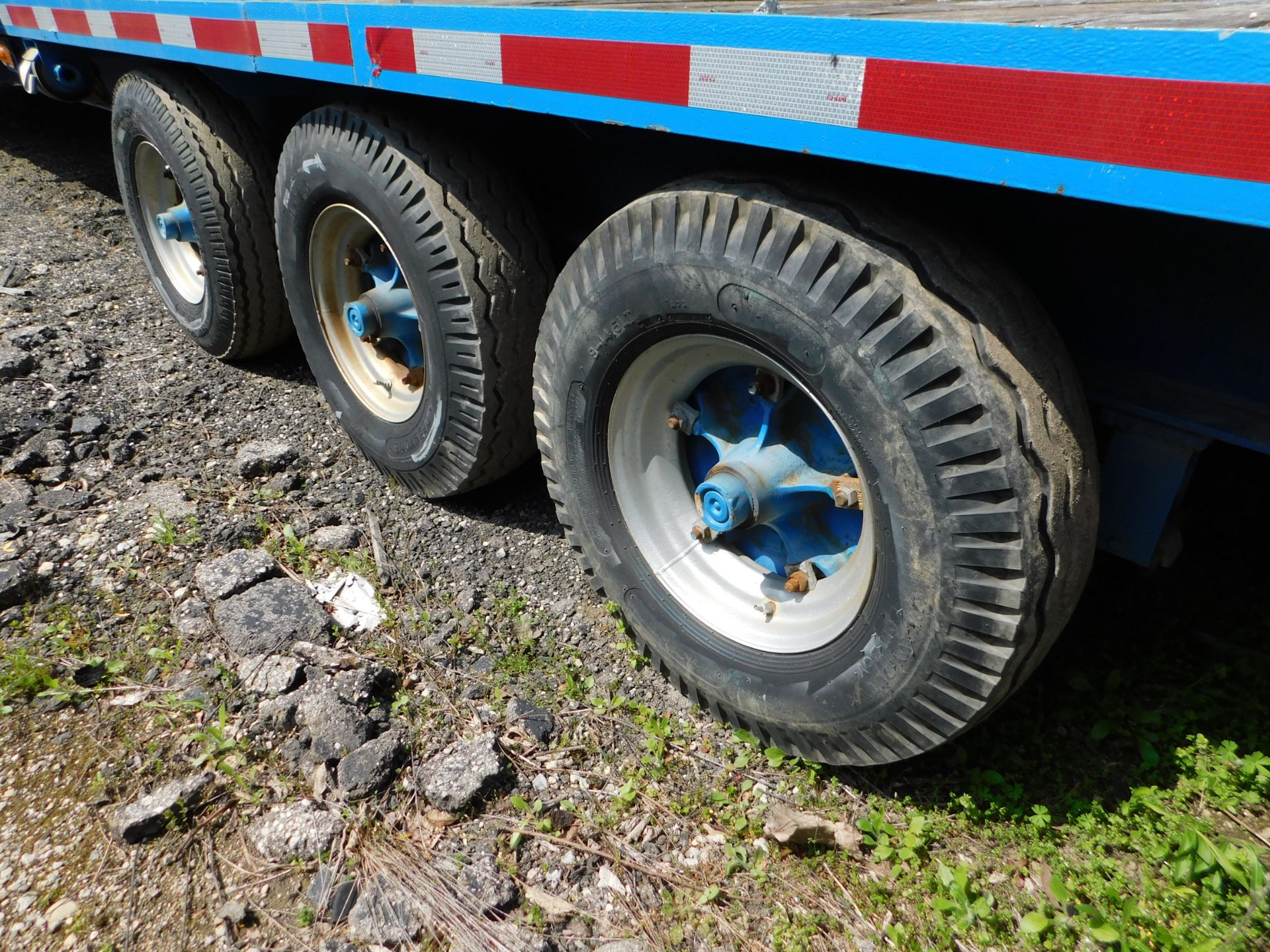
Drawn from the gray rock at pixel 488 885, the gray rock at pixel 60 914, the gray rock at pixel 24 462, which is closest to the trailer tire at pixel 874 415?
the gray rock at pixel 488 885

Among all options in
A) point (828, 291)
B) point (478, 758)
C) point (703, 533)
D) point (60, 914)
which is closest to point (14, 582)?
point (60, 914)

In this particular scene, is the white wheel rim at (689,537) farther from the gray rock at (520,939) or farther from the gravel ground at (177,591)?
the gray rock at (520,939)

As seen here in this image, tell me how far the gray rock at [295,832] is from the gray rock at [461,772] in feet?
0.61

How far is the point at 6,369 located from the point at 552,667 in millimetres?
2419

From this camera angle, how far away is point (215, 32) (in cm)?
246

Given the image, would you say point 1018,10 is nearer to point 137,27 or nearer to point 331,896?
point 331,896

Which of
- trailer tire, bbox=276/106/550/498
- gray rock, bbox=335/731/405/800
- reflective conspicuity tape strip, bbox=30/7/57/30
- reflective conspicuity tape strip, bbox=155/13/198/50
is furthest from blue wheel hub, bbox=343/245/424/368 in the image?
reflective conspicuity tape strip, bbox=30/7/57/30

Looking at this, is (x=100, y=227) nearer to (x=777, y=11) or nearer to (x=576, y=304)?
(x=576, y=304)

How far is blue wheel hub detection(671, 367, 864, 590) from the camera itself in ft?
5.57

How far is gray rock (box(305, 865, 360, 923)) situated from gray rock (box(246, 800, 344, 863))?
0.18 feet

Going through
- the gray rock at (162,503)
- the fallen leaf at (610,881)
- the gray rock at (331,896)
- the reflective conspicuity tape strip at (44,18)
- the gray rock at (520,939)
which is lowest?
the gray rock at (331,896)

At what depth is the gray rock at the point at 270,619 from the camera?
2.03 metres

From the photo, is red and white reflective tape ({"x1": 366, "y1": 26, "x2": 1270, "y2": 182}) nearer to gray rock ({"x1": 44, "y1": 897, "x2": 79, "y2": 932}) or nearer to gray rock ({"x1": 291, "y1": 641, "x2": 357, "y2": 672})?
gray rock ({"x1": 291, "y1": 641, "x2": 357, "y2": 672})

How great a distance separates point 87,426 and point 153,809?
5.53 feet
